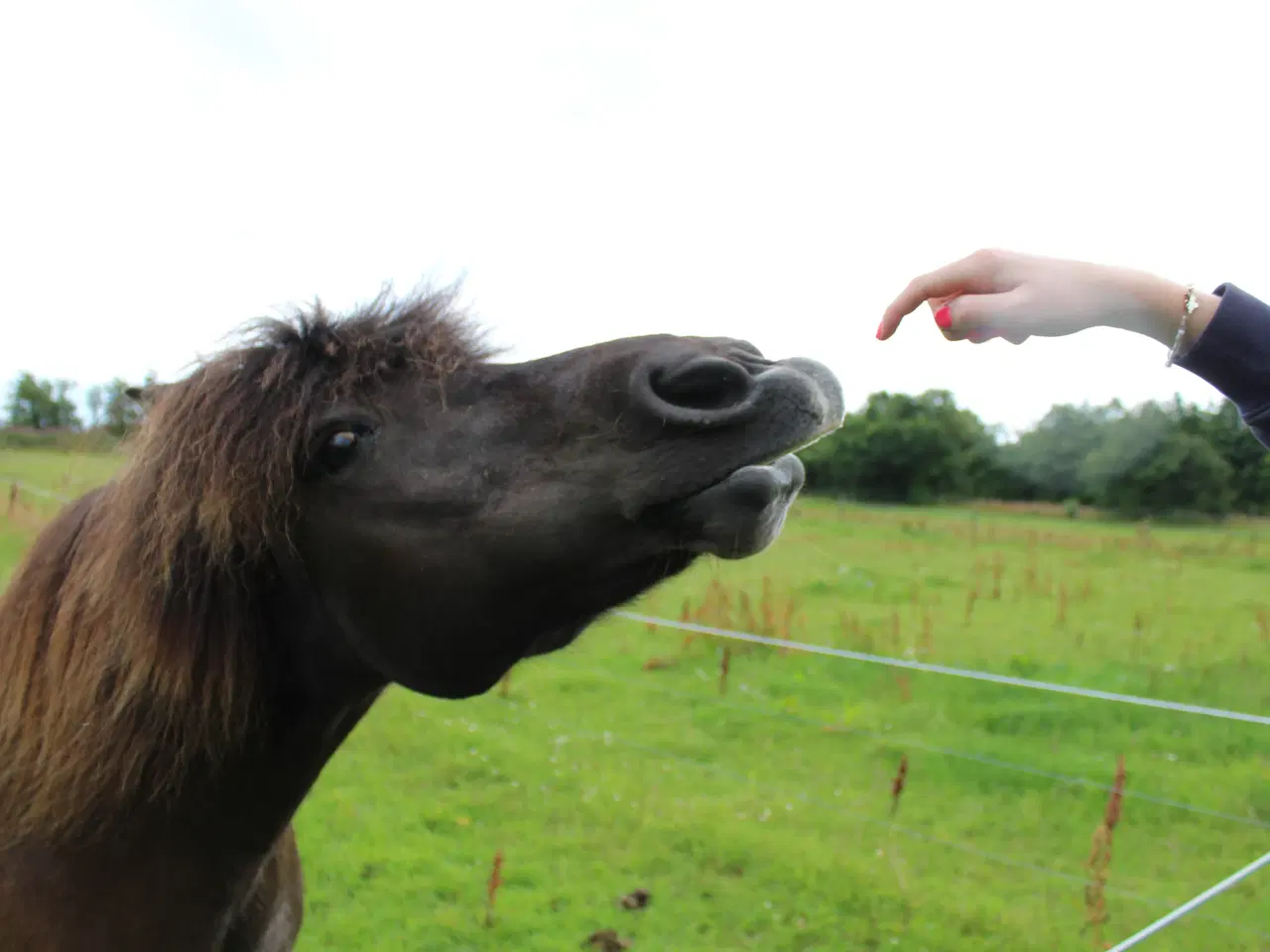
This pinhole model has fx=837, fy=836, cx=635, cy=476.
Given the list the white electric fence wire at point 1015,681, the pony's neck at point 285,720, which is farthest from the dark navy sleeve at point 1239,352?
the pony's neck at point 285,720

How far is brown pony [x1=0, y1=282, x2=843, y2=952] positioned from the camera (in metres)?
1.16

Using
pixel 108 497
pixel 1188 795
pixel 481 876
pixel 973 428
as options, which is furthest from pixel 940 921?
pixel 973 428

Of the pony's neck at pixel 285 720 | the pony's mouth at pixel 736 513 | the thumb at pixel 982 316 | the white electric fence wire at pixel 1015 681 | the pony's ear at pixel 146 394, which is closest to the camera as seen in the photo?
the pony's mouth at pixel 736 513

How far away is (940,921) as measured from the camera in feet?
10.8

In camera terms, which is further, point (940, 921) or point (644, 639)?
point (644, 639)

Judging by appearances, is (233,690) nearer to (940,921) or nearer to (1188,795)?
(940,921)

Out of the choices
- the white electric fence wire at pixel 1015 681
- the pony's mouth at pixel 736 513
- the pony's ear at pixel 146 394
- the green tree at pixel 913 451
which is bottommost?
the white electric fence wire at pixel 1015 681

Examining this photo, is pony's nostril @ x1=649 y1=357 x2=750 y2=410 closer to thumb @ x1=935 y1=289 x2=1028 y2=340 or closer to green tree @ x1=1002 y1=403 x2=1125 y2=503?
thumb @ x1=935 y1=289 x2=1028 y2=340

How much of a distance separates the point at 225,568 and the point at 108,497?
0.35m

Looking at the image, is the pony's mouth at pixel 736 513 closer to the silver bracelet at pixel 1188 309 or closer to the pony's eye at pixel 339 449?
the pony's eye at pixel 339 449

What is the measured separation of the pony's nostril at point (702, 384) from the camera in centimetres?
111

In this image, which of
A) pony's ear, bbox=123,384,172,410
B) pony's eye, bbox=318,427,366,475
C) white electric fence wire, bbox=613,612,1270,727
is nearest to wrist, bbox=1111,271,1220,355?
white electric fence wire, bbox=613,612,1270,727

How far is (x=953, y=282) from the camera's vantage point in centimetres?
130

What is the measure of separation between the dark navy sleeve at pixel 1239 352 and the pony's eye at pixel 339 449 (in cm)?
131
